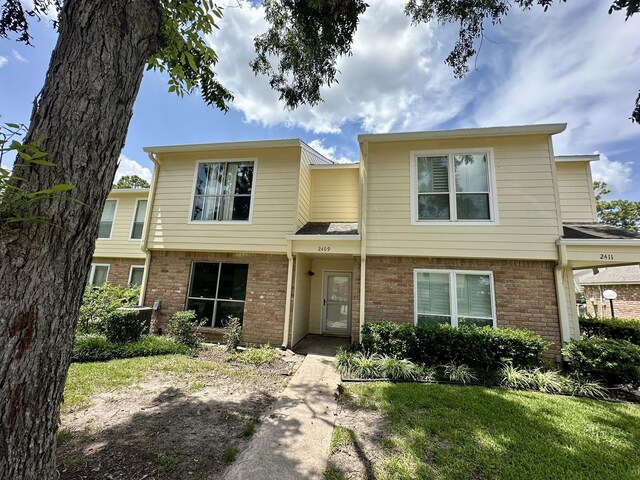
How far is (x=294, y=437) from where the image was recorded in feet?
12.4

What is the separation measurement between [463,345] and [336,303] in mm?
4789

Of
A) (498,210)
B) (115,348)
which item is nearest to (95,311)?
(115,348)

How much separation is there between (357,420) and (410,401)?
1.12m

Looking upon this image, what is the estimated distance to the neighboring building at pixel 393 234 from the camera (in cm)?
707

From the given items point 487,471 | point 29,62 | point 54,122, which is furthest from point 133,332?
point 487,471

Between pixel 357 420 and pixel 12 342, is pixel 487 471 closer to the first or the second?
pixel 357 420

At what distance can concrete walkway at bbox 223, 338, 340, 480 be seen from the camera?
→ 3.07 m

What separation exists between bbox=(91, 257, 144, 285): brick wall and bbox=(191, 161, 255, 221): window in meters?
5.84

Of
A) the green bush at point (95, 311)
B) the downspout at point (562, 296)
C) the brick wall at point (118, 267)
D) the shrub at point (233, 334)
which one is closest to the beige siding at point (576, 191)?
the downspout at point (562, 296)

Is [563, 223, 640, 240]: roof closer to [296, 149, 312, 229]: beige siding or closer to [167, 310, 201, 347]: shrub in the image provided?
[296, 149, 312, 229]: beige siding

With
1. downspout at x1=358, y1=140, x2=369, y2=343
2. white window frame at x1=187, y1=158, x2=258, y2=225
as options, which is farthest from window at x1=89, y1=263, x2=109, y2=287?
downspout at x1=358, y1=140, x2=369, y2=343

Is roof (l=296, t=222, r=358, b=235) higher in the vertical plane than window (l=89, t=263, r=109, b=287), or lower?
higher

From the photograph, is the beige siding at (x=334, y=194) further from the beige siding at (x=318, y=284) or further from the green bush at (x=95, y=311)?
the green bush at (x=95, y=311)

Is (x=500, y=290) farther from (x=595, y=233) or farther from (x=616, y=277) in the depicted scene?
(x=616, y=277)
